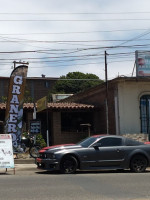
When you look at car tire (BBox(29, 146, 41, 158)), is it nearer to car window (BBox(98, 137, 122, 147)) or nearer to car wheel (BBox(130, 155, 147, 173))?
car window (BBox(98, 137, 122, 147))

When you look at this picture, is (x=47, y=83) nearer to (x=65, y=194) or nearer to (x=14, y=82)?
(x=14, y=82)

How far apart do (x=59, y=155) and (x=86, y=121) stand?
11.2 meters

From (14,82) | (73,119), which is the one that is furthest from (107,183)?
(73,119)

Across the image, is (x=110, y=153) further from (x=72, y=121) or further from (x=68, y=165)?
(x=72, y=121)

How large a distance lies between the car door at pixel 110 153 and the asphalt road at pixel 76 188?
1.71 metres

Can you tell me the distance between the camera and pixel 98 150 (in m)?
14.1

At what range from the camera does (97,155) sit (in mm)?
13953

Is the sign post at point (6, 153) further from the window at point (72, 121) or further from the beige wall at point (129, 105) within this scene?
the window at point (72, 121)

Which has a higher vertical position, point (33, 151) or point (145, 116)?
point (145, 116)

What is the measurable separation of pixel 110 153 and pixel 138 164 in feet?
4.07

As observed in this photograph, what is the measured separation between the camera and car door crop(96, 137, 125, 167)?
14.0m

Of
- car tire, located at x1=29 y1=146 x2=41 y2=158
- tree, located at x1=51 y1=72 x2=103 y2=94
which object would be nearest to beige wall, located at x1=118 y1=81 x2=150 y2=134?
car tire, located at x1=29 y1=146 x2=41 y2=158

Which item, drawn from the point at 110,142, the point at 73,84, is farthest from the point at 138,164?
the point at 73,84

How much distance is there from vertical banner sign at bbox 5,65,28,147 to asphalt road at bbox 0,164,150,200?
721 cm
